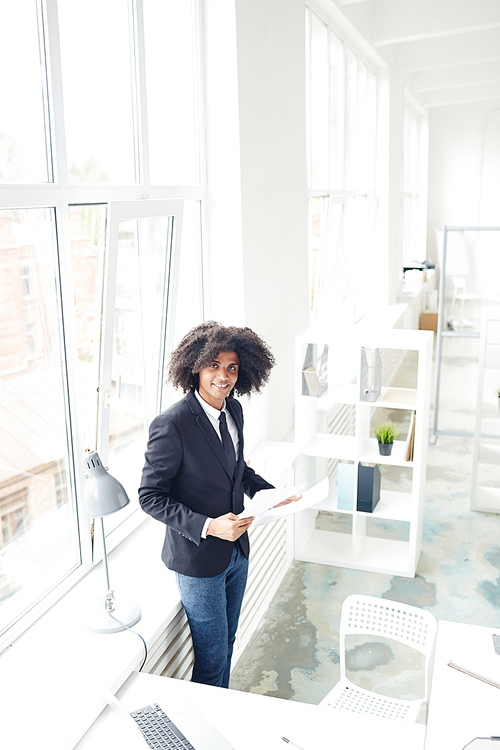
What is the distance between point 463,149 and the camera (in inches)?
547

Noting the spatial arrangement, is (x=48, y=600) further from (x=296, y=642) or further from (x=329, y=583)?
(x=329, y=583)

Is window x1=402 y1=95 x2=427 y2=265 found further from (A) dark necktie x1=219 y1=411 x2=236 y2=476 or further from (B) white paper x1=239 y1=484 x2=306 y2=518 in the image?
(B) white paper x1=239 y1=484 x2=306 y2=518

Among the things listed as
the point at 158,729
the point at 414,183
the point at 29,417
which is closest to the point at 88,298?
the point at 29,417

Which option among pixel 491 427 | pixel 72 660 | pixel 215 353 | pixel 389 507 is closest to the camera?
pixel 72 660

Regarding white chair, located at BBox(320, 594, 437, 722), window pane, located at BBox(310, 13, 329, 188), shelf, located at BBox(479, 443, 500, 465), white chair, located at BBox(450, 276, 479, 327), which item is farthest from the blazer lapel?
white chair, located at BBox(450, 276, 479, 327)

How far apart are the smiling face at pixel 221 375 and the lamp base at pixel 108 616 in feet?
3.14

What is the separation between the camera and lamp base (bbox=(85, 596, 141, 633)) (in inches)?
105

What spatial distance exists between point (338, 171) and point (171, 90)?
3624 mm

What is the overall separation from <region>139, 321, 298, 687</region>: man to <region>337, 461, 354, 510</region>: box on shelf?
180 centimetres

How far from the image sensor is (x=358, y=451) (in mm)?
4574

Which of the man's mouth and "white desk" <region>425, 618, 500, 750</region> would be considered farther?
the man's mouth

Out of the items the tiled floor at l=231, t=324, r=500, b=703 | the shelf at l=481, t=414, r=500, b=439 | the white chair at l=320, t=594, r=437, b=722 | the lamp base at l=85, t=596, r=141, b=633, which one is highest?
the lamp base at l=85, t=596, r=141, b=633

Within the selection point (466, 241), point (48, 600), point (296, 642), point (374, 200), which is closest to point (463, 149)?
point (374, 200)

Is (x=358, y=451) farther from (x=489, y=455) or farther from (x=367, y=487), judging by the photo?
(x=489, y=455)
